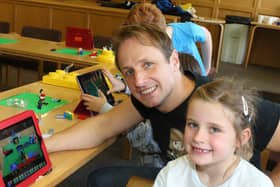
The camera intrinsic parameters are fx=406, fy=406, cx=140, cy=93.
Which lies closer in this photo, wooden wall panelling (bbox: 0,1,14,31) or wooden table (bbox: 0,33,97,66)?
wooden table (bbox: 0,33,97,66)

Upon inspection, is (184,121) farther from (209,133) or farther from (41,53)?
(41,53)

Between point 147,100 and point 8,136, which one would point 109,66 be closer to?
point 147,100

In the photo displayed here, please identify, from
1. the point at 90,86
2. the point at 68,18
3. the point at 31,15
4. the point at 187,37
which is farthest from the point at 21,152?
the point at 31,15

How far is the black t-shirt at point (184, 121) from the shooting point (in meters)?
1.34

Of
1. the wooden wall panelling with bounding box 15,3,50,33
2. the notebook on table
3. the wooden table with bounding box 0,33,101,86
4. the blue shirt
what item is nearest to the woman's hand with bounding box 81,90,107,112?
the notebook on table

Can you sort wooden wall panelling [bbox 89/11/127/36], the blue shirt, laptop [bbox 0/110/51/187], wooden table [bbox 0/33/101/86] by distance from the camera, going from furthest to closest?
wooden wall panelling [bbox 89/11/127/36], wooden table [bbox 0/33/101/86], the blue shirt, laptop [bbox 0/110/51/187]

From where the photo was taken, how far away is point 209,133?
1.16 metres

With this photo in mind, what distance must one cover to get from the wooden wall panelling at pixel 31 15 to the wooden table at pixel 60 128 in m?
A: 3.58

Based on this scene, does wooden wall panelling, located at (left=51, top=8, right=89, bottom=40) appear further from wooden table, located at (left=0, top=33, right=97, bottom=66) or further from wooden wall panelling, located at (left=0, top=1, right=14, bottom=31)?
wooden table, located at (left=0, top=33, right=97, bottom=66)

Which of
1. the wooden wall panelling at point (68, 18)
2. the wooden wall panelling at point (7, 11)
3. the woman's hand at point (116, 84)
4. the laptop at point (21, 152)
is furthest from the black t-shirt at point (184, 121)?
the wooden wall panelling at point (7, 11)

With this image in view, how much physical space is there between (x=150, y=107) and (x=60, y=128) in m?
0.42

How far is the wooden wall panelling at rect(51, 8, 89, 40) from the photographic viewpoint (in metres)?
5.52

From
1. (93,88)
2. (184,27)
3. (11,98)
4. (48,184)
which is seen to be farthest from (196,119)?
(184,27)

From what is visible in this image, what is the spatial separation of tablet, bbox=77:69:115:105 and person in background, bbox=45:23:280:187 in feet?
1.08
